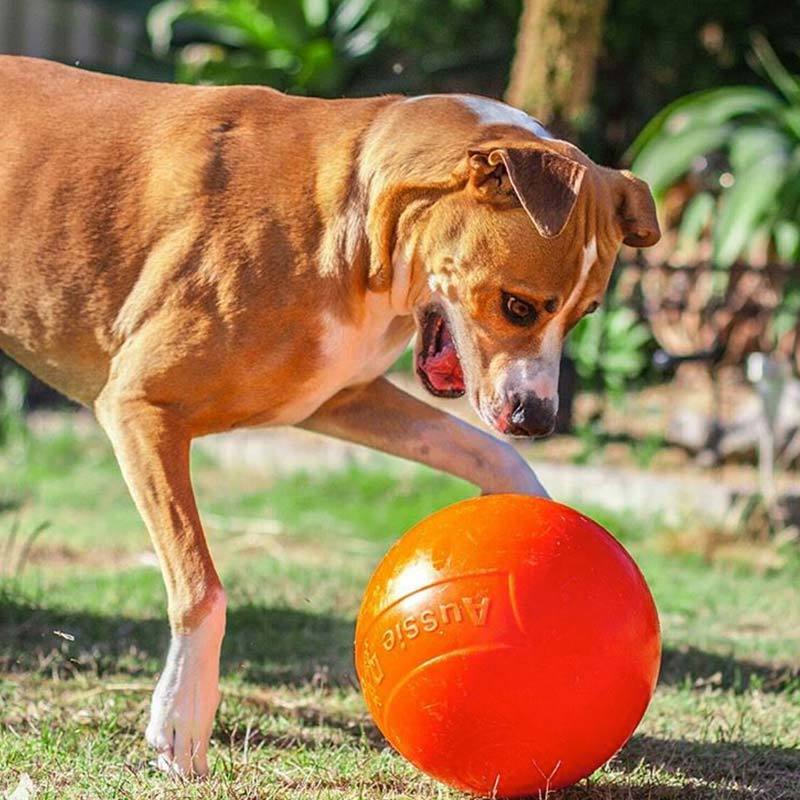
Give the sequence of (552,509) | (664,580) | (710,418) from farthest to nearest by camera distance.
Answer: (710,418) < (664,580) < (552,509)

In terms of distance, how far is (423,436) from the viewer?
4441mm

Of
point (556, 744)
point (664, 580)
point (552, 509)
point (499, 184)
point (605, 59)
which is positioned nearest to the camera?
point (556, 744)

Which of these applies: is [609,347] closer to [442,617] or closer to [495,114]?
[495,114]

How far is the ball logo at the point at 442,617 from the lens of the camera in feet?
11.0

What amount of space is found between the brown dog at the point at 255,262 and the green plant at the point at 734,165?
14.5ft

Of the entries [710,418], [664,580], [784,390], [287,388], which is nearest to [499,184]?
[287,388]

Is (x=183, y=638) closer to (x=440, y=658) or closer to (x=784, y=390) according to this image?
(x=440, y=658)

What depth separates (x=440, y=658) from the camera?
3342 mm

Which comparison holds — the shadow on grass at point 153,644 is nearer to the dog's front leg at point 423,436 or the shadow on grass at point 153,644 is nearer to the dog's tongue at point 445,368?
the dog's front leg at point 423,436

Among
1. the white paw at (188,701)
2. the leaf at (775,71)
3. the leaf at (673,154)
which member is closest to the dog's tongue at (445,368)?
the white paw at (188,701)

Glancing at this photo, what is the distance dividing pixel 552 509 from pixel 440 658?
0.45 meters

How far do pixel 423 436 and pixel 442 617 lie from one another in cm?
114

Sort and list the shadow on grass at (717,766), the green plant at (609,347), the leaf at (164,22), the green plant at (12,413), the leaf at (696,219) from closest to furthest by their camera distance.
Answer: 1. the shadow on grass at (717,766)
2. the green plant at (609,347)
3. the green plant at (12,413)
4. the leaf at (696,219)
5. the leaf at (164,22)

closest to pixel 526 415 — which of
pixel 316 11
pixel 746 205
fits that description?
pixel 746 205
